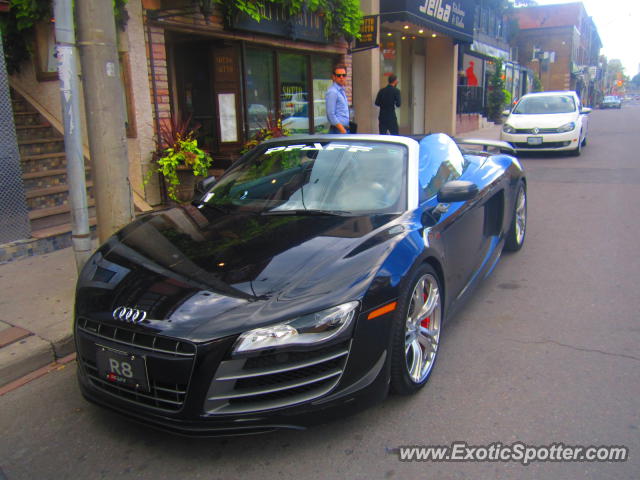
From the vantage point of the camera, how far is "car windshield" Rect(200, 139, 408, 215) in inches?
142

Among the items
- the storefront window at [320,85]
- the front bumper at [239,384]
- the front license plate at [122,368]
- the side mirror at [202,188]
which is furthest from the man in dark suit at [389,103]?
the front license plate at [122,368]

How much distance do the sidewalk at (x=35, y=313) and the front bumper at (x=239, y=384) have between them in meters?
1.35

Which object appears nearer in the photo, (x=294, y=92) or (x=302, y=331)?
(x=302, y=331)

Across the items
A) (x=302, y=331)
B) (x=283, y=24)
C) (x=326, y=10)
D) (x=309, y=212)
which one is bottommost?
(x=302, y=331)

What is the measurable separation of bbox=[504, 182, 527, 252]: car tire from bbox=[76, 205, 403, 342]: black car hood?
2820mm

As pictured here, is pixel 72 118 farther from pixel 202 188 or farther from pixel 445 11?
pixel 445 11

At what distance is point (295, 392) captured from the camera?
2.48 metres

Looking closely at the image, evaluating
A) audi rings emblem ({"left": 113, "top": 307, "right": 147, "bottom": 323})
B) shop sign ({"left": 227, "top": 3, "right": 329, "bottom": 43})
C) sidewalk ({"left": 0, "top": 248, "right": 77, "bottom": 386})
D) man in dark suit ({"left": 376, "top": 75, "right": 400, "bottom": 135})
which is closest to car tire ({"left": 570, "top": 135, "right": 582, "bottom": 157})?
man in dark suit ({"left": 376, "top": 75, "right": 400, "bottom": 135})

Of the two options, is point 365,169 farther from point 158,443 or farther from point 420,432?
point 158,443

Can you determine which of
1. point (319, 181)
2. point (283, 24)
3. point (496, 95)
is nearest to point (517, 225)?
point (319, 181)

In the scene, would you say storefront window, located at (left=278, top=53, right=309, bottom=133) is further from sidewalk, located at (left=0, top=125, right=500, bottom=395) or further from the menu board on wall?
sidewalk, located at (left=0, top=125, right=500, bottom=395)

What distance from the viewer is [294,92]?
10.8 metres

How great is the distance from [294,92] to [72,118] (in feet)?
23.9

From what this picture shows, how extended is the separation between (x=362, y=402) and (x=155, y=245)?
1.54 m
